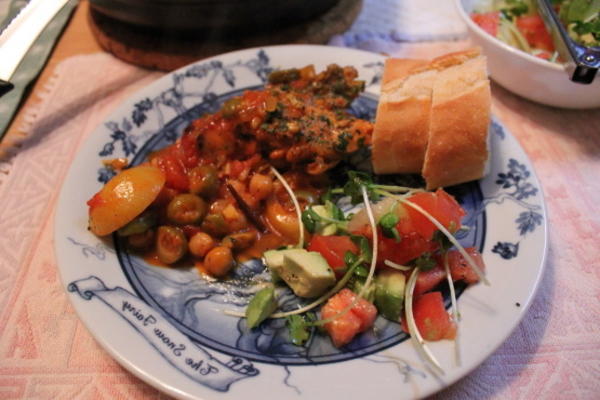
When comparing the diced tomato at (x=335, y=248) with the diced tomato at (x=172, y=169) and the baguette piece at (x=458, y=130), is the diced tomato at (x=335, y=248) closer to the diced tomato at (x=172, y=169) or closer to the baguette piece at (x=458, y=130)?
the baguette piece at (x=458, y=130)

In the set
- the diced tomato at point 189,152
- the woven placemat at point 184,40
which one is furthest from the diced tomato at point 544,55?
the diced tomato at point 189,152

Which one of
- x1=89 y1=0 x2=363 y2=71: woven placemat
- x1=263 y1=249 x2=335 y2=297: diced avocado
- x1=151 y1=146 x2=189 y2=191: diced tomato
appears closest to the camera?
x1=263 y1=249 x2=335 y2=297: diced avocado

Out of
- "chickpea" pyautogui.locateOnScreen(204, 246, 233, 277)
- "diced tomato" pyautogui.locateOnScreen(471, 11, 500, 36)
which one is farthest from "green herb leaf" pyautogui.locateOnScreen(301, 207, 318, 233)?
"diced tomato" pyautogui.locateOnScreen(471, 11, 500, 36)

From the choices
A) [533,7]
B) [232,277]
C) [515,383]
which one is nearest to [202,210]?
[232,277]

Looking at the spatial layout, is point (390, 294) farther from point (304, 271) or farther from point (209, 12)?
point (209, 12)

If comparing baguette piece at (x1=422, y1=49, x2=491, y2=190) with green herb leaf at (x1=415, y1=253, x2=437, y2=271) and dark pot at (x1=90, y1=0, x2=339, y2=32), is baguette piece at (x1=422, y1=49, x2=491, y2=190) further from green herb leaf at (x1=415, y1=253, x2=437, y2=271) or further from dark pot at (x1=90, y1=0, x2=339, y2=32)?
dark pot at (x1=90, y1=0, x2=339, y2=32)
